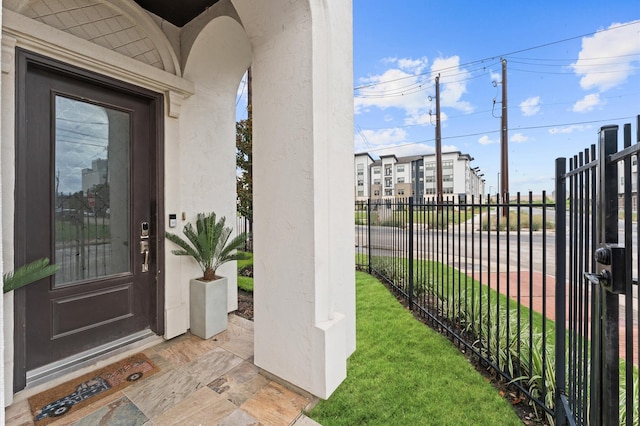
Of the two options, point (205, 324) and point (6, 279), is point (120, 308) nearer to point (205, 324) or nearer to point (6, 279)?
point (205, 324)

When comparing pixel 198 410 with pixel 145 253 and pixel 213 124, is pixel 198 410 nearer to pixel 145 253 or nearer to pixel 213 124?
pixel 145 253

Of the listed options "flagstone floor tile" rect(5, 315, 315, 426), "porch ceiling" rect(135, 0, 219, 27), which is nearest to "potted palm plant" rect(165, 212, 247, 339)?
"flagstone floor tile" rect(5, 315, 315, 426)

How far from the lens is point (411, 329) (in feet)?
10.6

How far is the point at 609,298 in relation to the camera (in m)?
1.08

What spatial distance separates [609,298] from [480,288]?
5.31 ft

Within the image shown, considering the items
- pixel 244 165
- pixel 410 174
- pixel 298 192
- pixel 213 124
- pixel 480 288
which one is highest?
pixel 410 174

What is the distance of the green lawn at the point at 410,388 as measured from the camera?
1956 millimetres

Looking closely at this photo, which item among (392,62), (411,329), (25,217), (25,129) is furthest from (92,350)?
(392,62)

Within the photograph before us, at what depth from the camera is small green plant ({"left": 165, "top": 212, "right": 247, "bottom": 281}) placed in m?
3.10

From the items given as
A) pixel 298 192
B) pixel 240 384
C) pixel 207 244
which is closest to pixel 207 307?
pixel 207 244

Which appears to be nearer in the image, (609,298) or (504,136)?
(609,298)

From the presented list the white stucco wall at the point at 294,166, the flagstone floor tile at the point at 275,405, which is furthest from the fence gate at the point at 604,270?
the flagstone floor tile at the point at 275,405

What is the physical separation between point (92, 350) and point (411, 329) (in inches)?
134

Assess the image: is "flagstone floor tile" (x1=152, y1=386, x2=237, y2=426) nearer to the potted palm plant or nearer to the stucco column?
the stucco column
